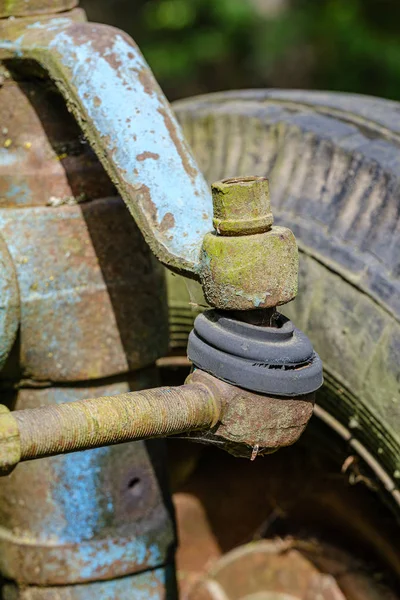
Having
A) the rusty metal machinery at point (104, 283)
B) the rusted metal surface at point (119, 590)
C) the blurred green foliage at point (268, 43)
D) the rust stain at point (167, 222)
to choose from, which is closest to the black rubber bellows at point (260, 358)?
the rusty metal machinery at point (104, 283)

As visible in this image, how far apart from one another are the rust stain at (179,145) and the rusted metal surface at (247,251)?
0.44 ft

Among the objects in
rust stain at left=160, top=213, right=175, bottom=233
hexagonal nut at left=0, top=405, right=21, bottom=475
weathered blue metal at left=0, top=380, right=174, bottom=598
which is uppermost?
rust stain at left=160, top=213, right=175, bottom=233

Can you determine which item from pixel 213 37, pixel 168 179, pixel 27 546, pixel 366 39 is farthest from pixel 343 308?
pixel 213 37

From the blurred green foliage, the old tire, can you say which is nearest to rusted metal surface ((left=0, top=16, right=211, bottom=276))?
the old tire

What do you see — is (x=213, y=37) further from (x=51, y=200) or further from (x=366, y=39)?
(x=51, y=200)

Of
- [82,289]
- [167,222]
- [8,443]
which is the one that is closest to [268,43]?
[82,289]

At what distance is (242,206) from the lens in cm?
82

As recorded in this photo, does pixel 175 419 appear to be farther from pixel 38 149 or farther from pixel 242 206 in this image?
pixel 38 149

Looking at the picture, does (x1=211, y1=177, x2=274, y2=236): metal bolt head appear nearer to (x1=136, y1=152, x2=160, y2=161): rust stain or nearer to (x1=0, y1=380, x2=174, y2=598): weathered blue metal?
(x1=136, y1=152, x2=160, y2=161): rust stain

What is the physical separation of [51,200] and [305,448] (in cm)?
56

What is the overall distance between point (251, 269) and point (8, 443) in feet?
0.81

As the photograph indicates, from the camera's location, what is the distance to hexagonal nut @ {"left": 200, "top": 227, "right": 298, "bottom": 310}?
0.83 m

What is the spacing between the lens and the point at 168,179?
95 centimetres

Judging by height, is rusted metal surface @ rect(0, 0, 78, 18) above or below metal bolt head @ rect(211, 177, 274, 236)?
above
